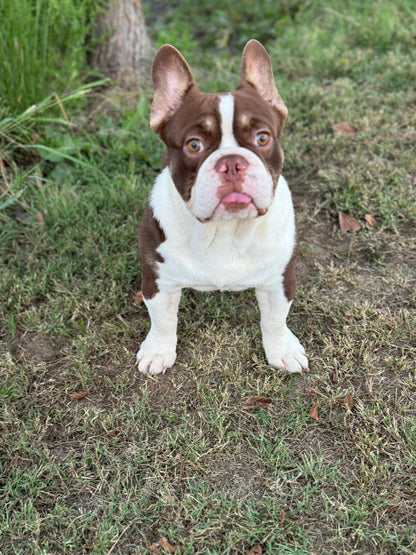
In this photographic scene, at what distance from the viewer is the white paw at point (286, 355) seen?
2816 mm

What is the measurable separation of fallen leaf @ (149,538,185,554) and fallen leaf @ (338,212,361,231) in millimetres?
2218

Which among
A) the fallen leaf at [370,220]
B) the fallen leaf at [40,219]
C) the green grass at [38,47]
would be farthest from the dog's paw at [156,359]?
the green grass at [38,47]

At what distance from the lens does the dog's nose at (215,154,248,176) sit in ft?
6.66

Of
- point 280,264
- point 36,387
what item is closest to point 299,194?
point 280,264

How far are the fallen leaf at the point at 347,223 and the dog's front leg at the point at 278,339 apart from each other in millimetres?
1076

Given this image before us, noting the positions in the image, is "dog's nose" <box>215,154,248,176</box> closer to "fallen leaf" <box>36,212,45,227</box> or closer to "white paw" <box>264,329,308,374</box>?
"white paw" <box>264,329,308,374</box>

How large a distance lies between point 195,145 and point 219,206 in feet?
0.92

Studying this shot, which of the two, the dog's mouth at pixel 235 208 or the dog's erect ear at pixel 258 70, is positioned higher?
the dog's erect ear at pixel 258 70

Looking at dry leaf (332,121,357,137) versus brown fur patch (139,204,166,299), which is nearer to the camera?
brown fur patch (139,204,166,299)

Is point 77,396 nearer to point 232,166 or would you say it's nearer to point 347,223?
point 232,166

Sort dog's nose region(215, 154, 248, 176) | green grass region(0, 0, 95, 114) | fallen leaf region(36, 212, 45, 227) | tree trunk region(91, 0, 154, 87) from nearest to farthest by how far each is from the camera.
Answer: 1. dog's nose region(215, 154, 248, 176)
2. fallen leaf region(36, 212, 45, 227)
3. green grass region(0, 0, 95, 114)
4. tree trunk region(91, 0, 154, 87)

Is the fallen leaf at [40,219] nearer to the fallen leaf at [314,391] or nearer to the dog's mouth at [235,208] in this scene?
the dog's mouth at [235,208]

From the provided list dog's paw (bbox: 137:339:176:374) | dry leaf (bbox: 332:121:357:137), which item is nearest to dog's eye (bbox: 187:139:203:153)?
dog's paw (bbox: 137:339:176:374)

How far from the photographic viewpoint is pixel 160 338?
2.85 m
